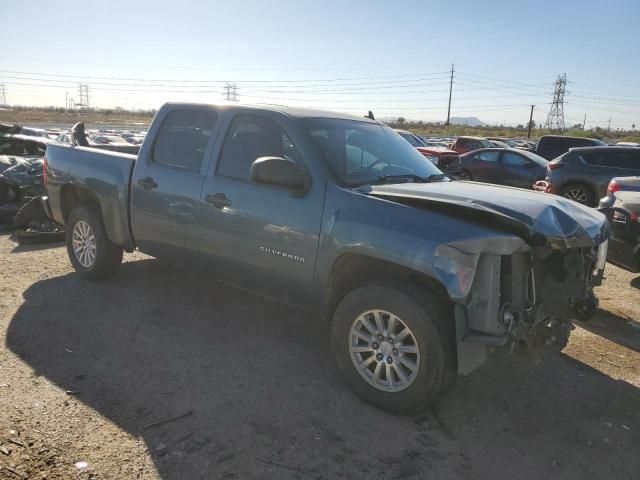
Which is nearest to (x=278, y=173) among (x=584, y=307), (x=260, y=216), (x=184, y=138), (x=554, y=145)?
(x=260, y=216)

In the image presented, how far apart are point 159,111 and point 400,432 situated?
3.63m

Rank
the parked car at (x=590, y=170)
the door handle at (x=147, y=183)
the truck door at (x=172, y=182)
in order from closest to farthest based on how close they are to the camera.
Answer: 1. the truck door at (x=172, y=182)
2. the door handle at (x=147, y=183)
3. the parked car at (x=590, y=170)

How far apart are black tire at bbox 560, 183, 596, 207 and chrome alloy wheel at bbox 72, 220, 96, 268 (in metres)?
10.3

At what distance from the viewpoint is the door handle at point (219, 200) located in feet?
13.5

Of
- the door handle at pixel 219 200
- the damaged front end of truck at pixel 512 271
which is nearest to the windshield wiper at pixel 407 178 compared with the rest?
the damaged front end of truck at pixel 512 271

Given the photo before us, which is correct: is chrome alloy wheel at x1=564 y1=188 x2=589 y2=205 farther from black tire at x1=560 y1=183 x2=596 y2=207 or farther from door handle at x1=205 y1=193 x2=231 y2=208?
door handle at x1=205 y1=193 x2=231 y2=208

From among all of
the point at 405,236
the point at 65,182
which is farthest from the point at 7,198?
the point at 405,236

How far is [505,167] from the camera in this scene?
15492mm

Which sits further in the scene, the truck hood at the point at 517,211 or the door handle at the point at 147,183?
the door handle at the point at 147,183

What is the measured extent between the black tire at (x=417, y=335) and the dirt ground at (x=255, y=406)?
138 mm

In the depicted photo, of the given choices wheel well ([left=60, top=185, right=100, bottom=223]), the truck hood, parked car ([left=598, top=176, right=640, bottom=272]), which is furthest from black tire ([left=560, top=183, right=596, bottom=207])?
wheel well ([left=60, top=185, right=100, bottom=223])

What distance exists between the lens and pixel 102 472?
2.72 m

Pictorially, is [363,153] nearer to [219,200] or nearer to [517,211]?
[219,200]

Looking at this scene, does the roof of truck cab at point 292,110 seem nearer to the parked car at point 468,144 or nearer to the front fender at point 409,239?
the front fender at point 409,239
